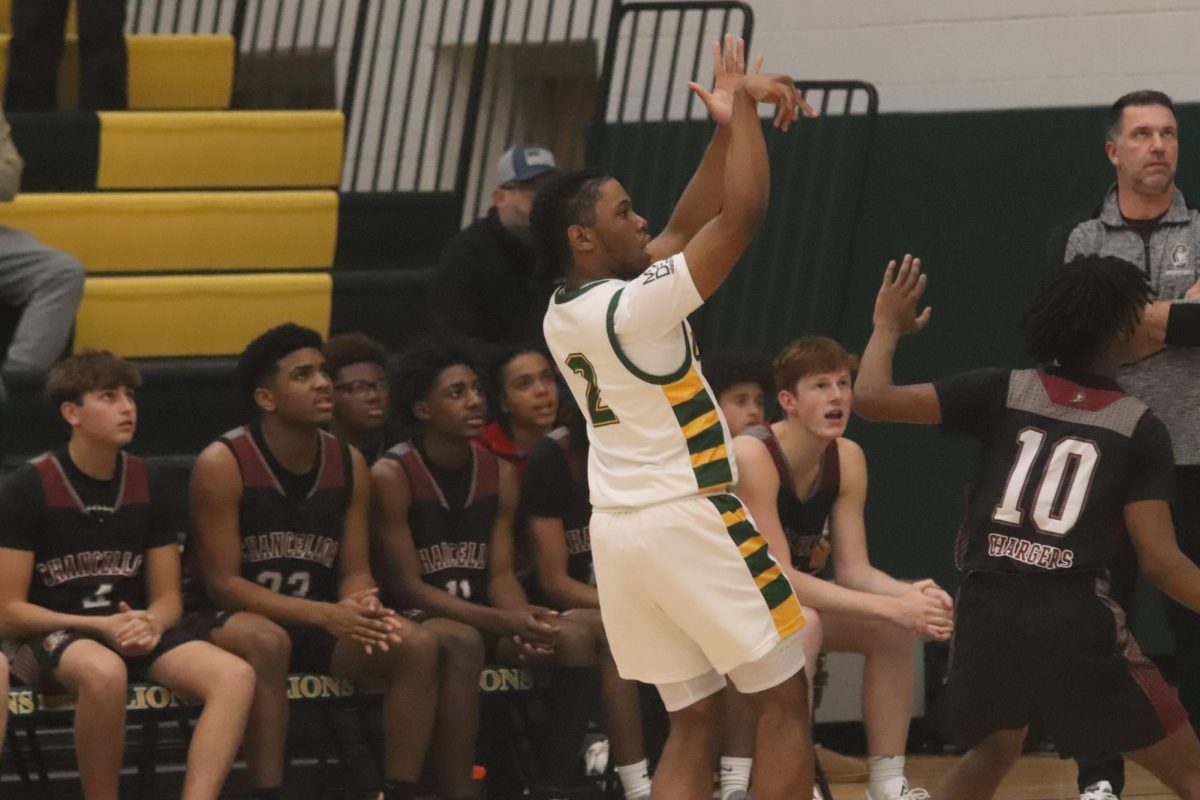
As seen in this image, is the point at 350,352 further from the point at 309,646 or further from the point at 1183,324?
the point at 1183,324

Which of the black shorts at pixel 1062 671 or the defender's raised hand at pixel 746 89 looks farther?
the black shorts at pixel 1062 671

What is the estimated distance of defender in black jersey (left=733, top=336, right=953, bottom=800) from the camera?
5.21 meters

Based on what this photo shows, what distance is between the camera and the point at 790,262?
7676 mm

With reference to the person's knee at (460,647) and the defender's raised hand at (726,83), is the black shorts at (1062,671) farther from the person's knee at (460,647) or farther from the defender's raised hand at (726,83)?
the person's knee at (460,647)

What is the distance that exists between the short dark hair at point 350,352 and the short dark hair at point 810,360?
1.33 m

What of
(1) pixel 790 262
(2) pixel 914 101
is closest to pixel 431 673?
(1) pixel 790 262

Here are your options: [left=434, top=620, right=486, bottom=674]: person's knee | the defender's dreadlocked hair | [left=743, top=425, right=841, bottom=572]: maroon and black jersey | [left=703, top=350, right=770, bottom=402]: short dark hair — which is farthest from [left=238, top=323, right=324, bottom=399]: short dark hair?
the defender's dreadlocked hair

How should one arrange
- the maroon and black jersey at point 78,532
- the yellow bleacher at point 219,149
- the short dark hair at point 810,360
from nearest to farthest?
the maroon and black jersey at point 78,532 → the short dark hair at point 810,360 → the yellow bleacher at point 219,149

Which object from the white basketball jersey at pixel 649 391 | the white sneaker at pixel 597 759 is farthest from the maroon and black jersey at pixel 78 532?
the white basketball jersey at pixel 649 391

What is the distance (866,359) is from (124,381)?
78.7 inches

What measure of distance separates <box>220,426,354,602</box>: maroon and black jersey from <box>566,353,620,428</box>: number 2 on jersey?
146cm

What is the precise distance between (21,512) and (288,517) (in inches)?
28.0

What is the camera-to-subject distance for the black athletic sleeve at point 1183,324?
488 centimetres

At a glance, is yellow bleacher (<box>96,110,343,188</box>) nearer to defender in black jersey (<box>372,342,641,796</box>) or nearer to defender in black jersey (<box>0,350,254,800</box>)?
defender in black jersey (<box>372,342,641,796</box>)
